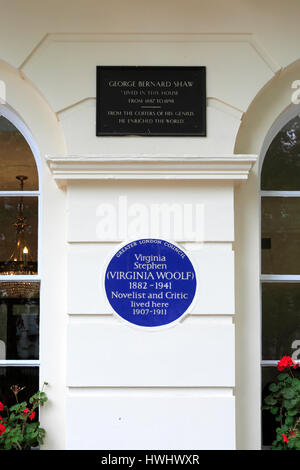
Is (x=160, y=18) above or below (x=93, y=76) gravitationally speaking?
above

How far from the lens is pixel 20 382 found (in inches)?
155

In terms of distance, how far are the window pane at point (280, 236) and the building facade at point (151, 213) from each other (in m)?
0.01

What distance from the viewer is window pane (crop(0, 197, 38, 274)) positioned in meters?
4.04

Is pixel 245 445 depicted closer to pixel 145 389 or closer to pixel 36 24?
pixel 145 389

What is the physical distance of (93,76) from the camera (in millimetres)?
3861

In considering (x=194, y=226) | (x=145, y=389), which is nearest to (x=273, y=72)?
(x=194, y=226)

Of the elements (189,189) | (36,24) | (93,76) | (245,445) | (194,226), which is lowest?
(245,445)

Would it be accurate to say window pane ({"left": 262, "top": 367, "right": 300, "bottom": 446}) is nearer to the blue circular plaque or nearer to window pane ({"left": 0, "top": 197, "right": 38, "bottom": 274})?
the blue circular plaque

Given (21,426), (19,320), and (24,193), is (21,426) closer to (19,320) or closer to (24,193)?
(19,320)

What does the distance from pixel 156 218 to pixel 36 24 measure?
5.35 feet

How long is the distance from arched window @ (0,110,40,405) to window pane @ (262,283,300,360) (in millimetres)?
1686

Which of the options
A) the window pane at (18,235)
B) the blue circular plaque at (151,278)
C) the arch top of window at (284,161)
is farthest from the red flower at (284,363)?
the window pane at (18,235)

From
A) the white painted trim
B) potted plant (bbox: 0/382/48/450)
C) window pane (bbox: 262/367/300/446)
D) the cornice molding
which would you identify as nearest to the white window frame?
the white painted trim

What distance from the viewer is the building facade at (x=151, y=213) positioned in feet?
12.1
